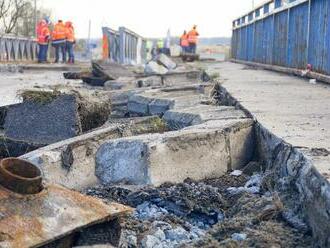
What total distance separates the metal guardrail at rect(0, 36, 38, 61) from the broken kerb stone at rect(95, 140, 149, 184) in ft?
61.1

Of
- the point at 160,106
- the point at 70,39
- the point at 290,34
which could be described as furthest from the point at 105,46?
the point at 160,106

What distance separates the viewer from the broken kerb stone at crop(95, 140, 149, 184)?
11.8ft

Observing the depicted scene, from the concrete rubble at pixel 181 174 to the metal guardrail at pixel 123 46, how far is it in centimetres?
1558

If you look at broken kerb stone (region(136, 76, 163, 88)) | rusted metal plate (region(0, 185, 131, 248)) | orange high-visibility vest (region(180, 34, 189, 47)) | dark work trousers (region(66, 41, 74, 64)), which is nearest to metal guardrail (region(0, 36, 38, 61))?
dark work trousers (region(66, 41, 74, 64))

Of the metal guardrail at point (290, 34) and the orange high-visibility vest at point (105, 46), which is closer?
the metal guardrail at point (290, 34)

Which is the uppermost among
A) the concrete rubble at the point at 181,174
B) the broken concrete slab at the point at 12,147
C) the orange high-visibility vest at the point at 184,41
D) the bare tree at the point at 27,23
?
the bare tree at the point at 27,23

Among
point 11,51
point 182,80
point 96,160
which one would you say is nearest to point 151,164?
point 96,160

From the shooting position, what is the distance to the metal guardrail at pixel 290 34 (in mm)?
8611

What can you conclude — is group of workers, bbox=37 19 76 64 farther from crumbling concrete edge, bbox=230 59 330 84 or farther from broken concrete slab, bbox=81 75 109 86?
broken concrete slab, bbox=81 75 109 86

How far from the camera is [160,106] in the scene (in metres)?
6.59

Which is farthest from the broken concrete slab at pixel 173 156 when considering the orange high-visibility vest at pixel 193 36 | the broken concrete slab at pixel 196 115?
the orange high-visibility vest at pixel 193 36

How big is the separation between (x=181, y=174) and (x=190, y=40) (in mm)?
26277

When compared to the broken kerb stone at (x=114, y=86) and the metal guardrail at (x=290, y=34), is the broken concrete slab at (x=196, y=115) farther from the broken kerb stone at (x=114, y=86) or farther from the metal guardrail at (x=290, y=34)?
the broken kerb stone at (x=114, y=86)

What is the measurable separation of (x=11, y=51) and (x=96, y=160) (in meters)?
19.9
